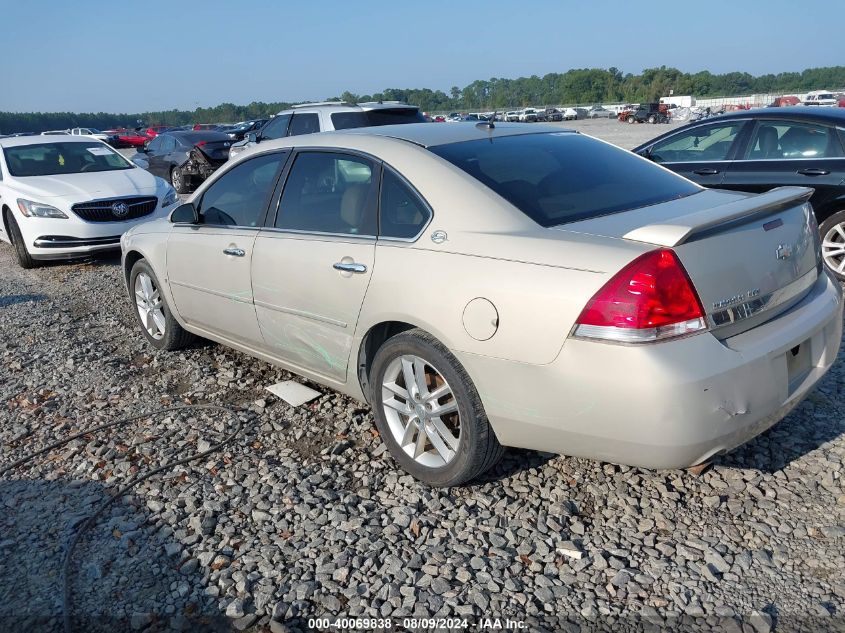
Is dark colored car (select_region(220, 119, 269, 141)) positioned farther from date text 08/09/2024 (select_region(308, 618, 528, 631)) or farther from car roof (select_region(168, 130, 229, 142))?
date text 08/09/2024 (select_region(308, 618, 528, 631))

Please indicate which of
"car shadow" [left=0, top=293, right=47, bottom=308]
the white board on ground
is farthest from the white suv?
the white board on ground

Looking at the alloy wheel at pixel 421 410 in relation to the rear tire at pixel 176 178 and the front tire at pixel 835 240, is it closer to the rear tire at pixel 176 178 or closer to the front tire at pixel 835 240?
the front tire at pixel 835 240

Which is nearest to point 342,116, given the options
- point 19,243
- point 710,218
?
point 19,243

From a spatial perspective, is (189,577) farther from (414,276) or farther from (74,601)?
(414,276)

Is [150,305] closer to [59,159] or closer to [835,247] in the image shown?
[59,159]

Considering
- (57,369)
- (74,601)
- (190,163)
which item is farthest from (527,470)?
(190,163)

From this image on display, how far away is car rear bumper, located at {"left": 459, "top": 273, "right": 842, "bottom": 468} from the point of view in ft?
8.23

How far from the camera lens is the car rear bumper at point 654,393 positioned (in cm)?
251

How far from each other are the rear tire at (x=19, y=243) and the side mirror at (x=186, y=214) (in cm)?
527

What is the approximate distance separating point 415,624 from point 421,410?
1.01 m

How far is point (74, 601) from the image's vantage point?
105 inches

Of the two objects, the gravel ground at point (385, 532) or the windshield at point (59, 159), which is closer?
the gravel ground at point (385, 532)

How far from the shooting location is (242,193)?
444 cm

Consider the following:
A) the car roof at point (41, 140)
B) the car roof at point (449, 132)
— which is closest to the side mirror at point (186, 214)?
the car roof at point (449, 132)
